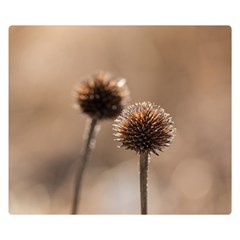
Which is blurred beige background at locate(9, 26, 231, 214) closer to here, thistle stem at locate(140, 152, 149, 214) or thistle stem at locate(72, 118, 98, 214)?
thistle stem at locate(72, 118, 98, 214)

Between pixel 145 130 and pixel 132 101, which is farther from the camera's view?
pixel 132 101

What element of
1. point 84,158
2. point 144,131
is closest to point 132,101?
point 84,158

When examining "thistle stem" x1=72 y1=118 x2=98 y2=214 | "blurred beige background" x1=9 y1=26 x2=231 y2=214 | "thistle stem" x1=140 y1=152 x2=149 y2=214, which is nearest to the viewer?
"thistle stem" x1=140 y1=152 x2=149 y2=214

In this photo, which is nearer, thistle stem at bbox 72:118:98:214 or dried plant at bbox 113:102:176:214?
dried plant at bbox 113:102:176:214

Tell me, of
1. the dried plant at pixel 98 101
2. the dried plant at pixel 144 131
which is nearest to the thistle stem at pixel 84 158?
the dried plant at pixel 98 101

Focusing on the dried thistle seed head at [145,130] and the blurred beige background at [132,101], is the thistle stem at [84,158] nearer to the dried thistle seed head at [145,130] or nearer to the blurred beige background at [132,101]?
the blurred beige background at [132,101]

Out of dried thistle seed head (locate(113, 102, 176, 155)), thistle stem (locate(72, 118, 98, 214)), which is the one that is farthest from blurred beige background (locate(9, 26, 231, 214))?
dried thistle seed head (locate(113, 102, 176, 155))

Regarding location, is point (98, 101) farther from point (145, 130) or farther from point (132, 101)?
point (145, 130)
